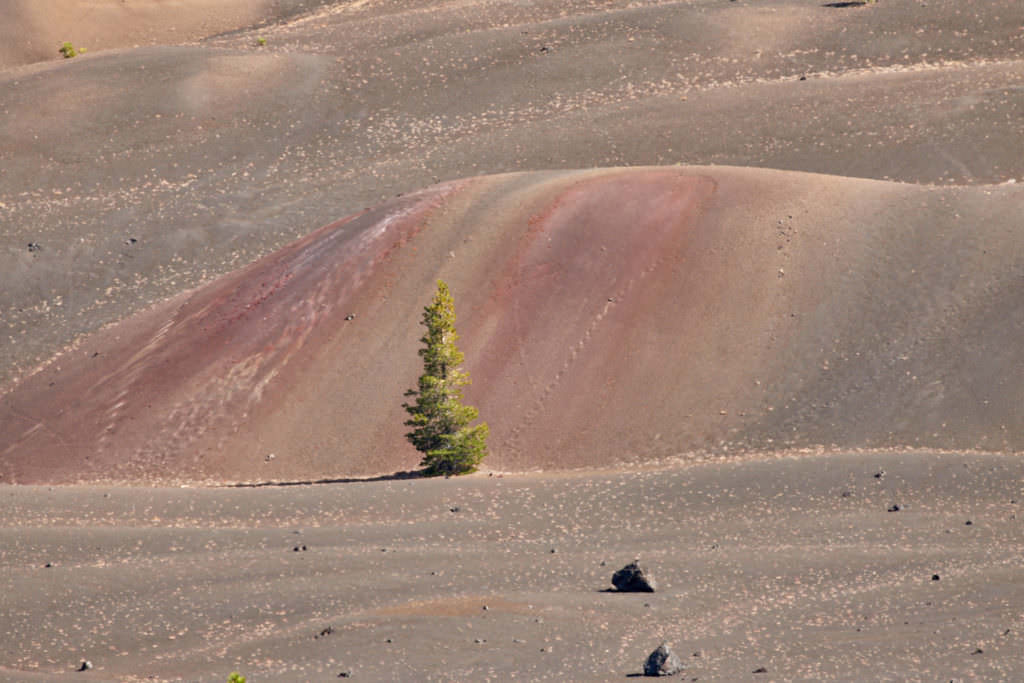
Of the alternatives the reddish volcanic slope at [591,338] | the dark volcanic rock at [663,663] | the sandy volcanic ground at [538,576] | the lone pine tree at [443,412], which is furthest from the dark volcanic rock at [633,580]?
the lone pine tree at [443,412]

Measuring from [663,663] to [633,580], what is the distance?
11.0 ft

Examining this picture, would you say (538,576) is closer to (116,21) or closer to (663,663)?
(663,663)

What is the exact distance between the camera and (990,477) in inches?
914

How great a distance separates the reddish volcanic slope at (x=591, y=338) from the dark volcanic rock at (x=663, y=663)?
1239 cm

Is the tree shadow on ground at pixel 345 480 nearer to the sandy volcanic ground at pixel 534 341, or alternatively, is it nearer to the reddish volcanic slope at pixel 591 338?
the reddish volcanic slope at pixel 591 338

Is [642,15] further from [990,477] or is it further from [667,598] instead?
[667,598]

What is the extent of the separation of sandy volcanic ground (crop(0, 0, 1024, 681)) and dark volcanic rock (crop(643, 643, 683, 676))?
13.7 inches

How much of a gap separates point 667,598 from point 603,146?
2967cm

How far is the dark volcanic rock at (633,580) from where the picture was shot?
64.1 ft

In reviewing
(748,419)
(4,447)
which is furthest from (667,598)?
(4,447)

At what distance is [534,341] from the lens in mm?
33438

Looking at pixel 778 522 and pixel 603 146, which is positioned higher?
pixel 603 146

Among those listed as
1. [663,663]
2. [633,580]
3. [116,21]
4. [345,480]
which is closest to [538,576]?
[633,580]

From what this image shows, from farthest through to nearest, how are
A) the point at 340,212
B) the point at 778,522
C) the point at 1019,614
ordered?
the point at 340,212
the point at 778,522
the point at 1019,614
